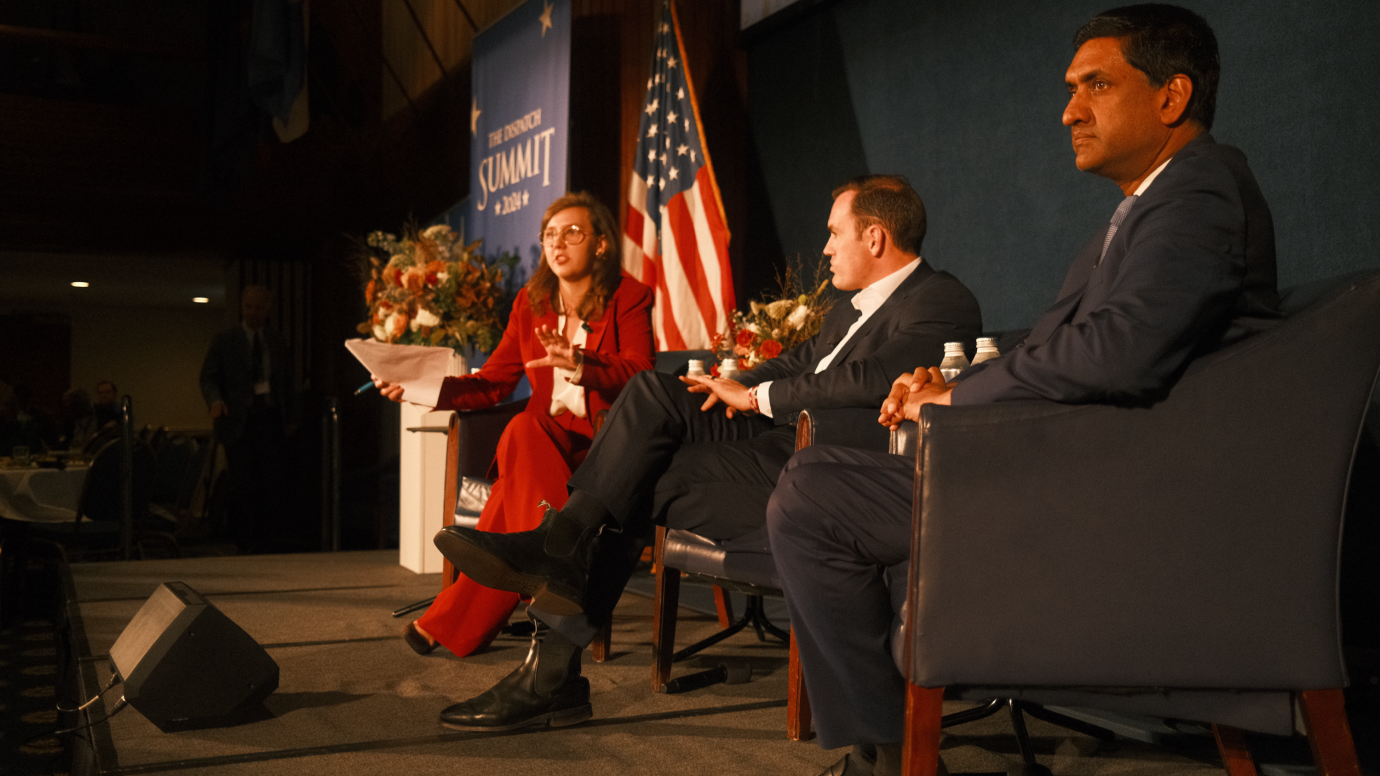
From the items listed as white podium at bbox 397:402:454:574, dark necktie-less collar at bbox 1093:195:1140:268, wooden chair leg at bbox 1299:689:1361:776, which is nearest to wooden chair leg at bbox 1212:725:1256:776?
wooden chair leg at bbox 1299:689:1361:776

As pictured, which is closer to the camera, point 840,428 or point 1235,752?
point 1235,752

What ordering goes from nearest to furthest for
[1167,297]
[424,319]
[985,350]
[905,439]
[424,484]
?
[1167,297]
[905,439]
[985,350]
[424,319]
[424,484]

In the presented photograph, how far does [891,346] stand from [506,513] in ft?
3.42

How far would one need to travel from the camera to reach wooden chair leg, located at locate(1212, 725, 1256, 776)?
1.57 metres

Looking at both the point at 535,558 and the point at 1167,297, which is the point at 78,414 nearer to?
the point at 535,558

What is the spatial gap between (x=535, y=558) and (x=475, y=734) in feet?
1.15

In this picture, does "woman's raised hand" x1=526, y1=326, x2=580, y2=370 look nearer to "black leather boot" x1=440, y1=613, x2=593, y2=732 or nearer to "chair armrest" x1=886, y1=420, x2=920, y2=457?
"black leather boot" x1=440, y1=613, x2=593, y2=732

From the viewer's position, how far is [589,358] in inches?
105

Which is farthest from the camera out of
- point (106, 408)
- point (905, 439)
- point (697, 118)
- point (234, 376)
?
point (106, 408)

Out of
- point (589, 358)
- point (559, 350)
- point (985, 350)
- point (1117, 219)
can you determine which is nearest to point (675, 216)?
point (589, 358)

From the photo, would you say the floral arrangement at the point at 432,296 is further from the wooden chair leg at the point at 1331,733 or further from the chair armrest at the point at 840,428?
the wooden chair leg at the point at 1331,733

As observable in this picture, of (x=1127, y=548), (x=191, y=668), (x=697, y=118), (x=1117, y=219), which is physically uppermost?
(x=697, y=118)

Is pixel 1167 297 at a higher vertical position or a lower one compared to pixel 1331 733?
higher

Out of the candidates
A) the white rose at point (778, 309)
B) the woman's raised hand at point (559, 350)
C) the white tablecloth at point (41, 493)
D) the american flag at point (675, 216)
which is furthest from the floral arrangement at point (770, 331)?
the white tablecloth at point (41, 493)
